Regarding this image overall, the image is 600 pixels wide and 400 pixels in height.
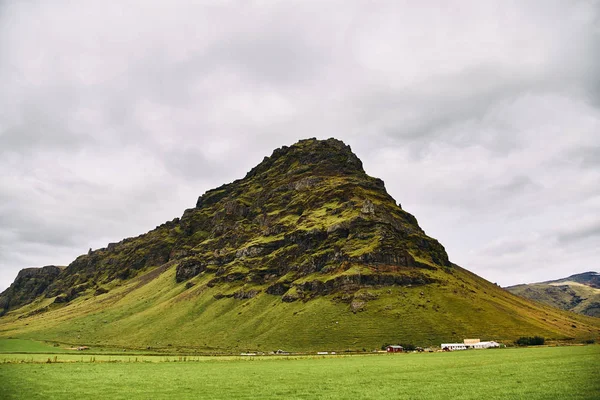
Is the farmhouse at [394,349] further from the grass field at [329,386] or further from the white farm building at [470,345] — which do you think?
the grass field at [329,386]

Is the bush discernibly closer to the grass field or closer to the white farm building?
the white farm building

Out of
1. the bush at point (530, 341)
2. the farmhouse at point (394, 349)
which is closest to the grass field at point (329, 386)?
the farmhouse at point (394, 349)

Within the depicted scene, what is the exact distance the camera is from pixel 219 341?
639 ft

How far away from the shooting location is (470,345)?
147 meters

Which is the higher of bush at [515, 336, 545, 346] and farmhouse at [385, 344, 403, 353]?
bush at [515, 336, 545, 346]

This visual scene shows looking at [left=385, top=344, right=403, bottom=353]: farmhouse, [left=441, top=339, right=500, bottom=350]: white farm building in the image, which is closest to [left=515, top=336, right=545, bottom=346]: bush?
[left=441, top=339, right=500, bottom=350]: white farm building

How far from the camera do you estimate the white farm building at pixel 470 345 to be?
5738 inches

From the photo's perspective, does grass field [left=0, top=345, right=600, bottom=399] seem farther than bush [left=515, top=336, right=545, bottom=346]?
No

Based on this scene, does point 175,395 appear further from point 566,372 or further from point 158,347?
point 158,347

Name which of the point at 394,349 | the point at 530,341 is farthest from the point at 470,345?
the point at 394,349

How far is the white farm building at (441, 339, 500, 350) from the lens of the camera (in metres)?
146

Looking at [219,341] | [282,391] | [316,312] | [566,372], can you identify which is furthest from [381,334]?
[282,391]

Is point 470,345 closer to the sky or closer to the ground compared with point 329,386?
closer to the sky

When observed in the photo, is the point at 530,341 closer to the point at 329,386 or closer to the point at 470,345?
the point at 470,345
